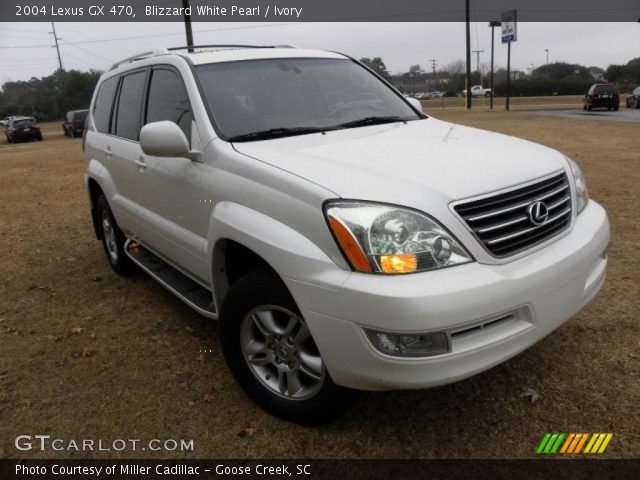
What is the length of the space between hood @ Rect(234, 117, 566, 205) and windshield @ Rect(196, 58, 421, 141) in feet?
0.57

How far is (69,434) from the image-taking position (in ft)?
9.16

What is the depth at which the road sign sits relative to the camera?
35750mm

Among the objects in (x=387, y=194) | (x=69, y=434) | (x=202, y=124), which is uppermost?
(x=202, y=124)

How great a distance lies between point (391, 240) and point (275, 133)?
1.24 meters

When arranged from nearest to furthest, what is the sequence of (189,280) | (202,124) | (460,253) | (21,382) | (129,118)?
(460,253)
(202,124)
(21,382)
(189,280)
(129,118)

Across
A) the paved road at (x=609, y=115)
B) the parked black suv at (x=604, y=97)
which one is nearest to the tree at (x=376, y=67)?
the paved road at (x=609, y=115)

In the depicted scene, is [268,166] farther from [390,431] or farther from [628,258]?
[628,258]

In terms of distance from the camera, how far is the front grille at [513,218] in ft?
7.44

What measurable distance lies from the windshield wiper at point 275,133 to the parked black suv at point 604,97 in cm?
2848

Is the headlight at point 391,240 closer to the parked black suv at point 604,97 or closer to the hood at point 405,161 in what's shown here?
the hood at point 405,161

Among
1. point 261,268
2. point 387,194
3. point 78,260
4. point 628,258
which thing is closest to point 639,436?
point 387,194

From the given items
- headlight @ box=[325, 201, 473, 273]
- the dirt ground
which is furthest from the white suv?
the dirt ground

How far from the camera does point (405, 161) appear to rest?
2580mm

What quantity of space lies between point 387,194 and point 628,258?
11.2 ft
